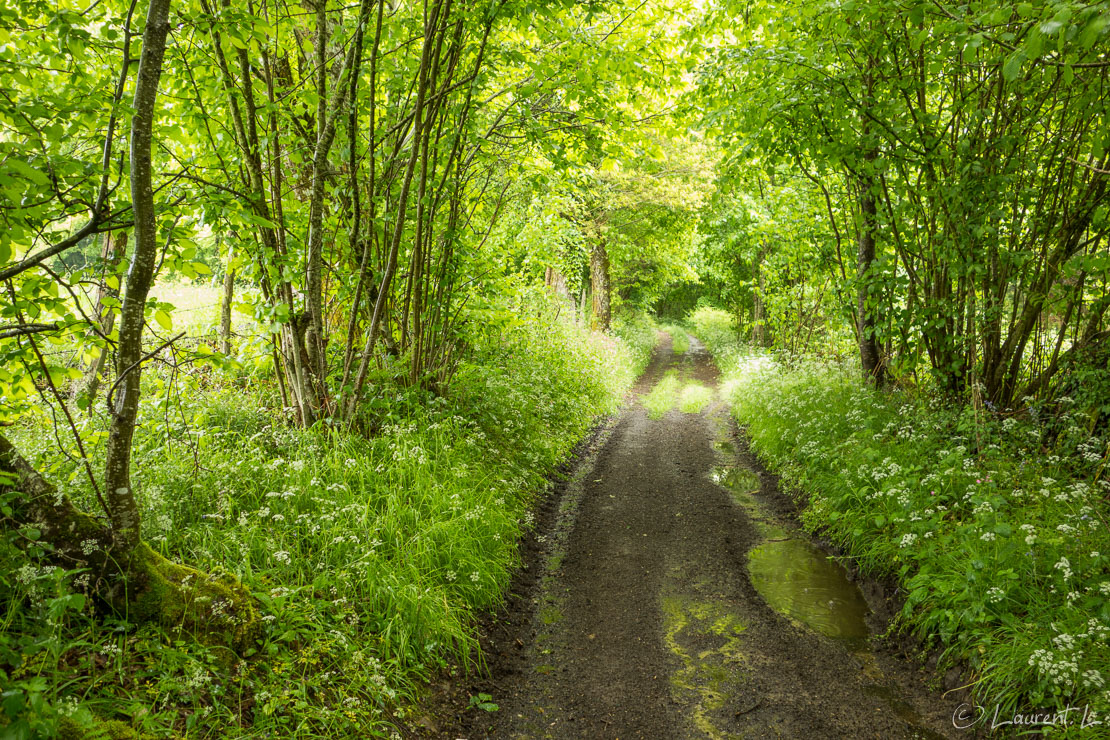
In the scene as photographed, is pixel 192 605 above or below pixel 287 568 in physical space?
above

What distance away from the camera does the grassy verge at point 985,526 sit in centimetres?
329

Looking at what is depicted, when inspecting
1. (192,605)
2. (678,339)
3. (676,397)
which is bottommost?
(676,397)

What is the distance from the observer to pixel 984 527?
13.6ft

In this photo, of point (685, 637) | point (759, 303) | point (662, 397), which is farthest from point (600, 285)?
point (685, 637)

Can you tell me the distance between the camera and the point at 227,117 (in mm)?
5371

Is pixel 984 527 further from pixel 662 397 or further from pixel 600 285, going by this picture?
pixel 600 285

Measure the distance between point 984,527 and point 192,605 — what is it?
537 centimetres

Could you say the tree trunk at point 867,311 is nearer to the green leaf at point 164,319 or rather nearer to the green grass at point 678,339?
the green leaf at point 164,319

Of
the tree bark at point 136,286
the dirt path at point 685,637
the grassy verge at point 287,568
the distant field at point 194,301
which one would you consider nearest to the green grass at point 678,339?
the distant field at point 194,301

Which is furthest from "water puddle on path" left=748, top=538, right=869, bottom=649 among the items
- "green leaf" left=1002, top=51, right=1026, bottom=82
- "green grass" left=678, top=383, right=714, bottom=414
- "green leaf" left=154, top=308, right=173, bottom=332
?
"green grass" left=678, top=383, right=714, bottom=414

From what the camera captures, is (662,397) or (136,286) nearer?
(136,286)

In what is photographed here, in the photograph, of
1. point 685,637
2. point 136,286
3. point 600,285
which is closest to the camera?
point 136,286

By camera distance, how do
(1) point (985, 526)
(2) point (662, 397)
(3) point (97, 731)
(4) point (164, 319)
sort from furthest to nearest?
(2) point (662, 397), (1) point (985, 526), (4) point (164, 319), (3) point (97, 731)

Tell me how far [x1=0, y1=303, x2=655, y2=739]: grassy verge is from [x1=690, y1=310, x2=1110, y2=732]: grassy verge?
3.45m
